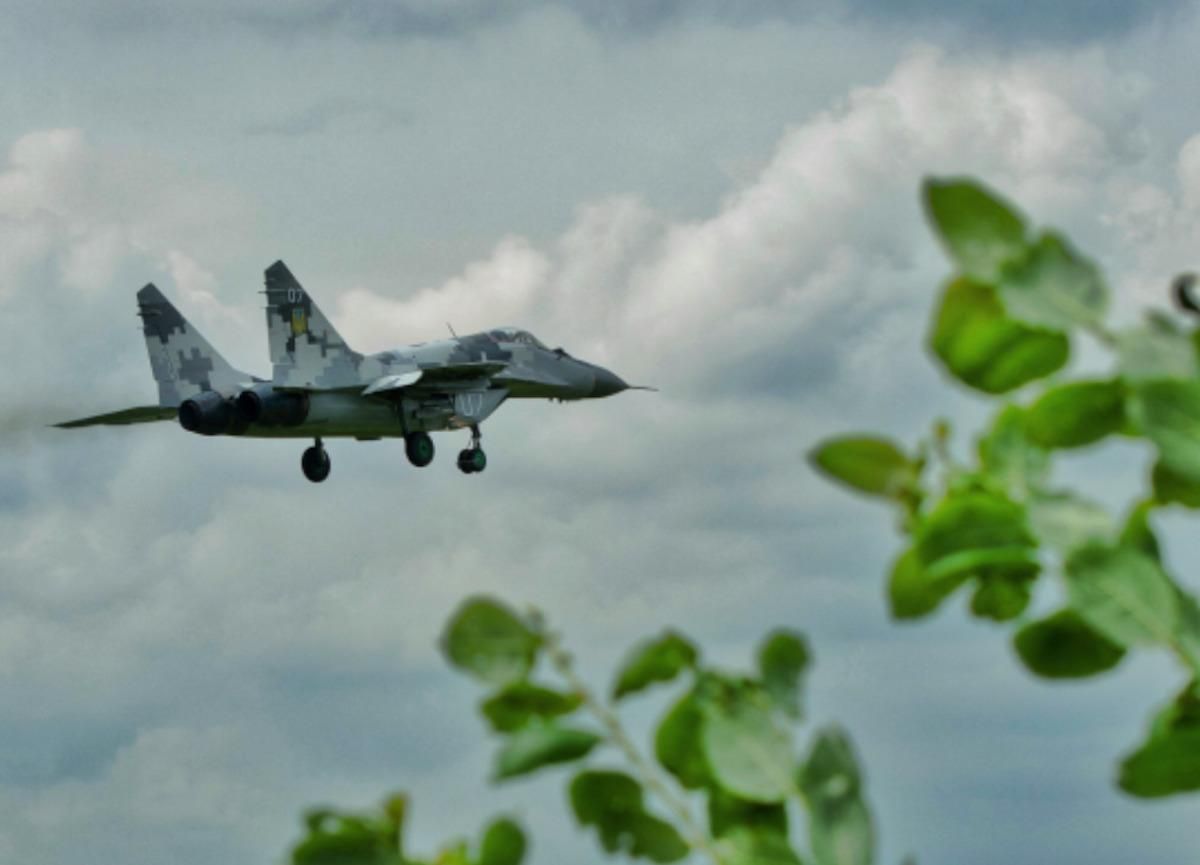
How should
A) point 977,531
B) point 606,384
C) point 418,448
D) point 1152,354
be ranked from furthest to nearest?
point 606,384
point 418,448
point 977,531
point 1152,354

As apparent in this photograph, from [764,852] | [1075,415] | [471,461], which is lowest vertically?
[764,852]

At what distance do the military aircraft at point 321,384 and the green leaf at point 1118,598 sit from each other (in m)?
36.6

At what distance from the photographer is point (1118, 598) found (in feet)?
3.23

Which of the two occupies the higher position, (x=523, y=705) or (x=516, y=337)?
(x=516, y=337)

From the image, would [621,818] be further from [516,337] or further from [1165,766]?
[516,337]

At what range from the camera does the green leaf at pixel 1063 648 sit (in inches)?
46.2

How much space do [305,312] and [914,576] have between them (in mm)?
39611

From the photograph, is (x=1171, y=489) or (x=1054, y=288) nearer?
(x=1054, y=288)

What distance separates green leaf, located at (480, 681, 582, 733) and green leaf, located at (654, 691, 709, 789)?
0.07 m

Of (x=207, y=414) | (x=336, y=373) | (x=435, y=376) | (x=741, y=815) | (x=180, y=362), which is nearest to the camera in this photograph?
(x=741, y=815)

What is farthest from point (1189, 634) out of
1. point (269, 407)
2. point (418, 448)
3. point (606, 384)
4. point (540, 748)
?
point (606, 384)

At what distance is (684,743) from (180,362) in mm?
39072

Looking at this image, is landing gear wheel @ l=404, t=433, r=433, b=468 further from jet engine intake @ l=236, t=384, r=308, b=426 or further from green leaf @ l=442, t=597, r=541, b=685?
green leaf @ l=442, t=597, r=541, b=685

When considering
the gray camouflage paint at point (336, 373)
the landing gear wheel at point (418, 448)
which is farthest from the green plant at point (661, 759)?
the landing gear wheel at point (418, 448)
